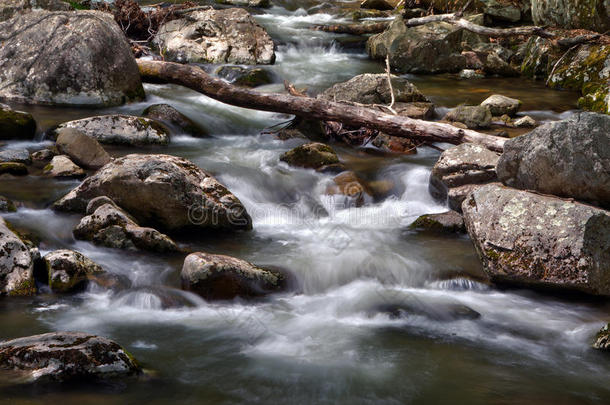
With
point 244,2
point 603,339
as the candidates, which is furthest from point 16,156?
point 244,2

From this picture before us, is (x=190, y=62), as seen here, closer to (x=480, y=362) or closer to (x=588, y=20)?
(x=588, y=20)

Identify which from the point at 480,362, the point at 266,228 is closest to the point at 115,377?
the point at 480,362

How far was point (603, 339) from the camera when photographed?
4.63 meters

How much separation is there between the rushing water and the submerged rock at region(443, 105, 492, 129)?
7.87ft

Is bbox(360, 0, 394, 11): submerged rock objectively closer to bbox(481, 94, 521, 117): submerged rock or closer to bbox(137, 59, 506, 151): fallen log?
bbox(481, 94, 521, 117): submerged rock

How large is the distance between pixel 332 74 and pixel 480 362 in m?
10.4

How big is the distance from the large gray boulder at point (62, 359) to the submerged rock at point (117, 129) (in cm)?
529

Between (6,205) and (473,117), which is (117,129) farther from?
(473,117)

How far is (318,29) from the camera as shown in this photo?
56.8 ft

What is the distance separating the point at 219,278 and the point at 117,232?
129 centimetres

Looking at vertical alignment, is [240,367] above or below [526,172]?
below

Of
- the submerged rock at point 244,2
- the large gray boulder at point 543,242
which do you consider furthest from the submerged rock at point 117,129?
the submerged rock at point 244,2

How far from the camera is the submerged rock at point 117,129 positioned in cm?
856

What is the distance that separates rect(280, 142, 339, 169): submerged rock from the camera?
27.4 feet
